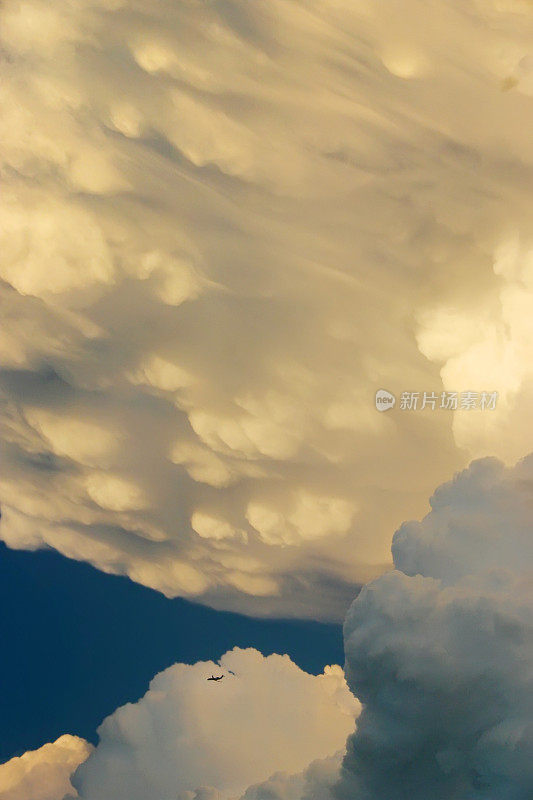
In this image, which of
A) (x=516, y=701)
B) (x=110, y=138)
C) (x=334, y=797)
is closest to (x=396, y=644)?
(x=516, y=701)

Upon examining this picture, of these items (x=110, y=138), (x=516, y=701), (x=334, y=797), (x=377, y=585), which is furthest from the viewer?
(x=110, y=138)

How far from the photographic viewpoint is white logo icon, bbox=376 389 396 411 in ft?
86.4

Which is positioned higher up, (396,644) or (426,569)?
(426,569)

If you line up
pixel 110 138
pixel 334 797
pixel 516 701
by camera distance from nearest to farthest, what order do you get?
pixel 516 701 < pixel 334 797 < pixel 110 138

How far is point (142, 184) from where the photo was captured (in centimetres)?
2683

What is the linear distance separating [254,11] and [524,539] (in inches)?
613

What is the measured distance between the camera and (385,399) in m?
26.4

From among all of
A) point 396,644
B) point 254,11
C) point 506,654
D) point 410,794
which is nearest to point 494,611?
point 506,654

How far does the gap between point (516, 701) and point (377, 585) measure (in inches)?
156

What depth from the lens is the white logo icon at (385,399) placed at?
26.3 meters

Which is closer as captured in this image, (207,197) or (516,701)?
(516,701)

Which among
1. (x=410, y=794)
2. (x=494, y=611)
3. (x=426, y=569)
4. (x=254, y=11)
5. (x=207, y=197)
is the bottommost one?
(x=410, y=794)

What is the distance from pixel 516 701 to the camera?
19.4 metres

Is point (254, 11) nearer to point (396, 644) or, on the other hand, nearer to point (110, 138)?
point (110, 138)
